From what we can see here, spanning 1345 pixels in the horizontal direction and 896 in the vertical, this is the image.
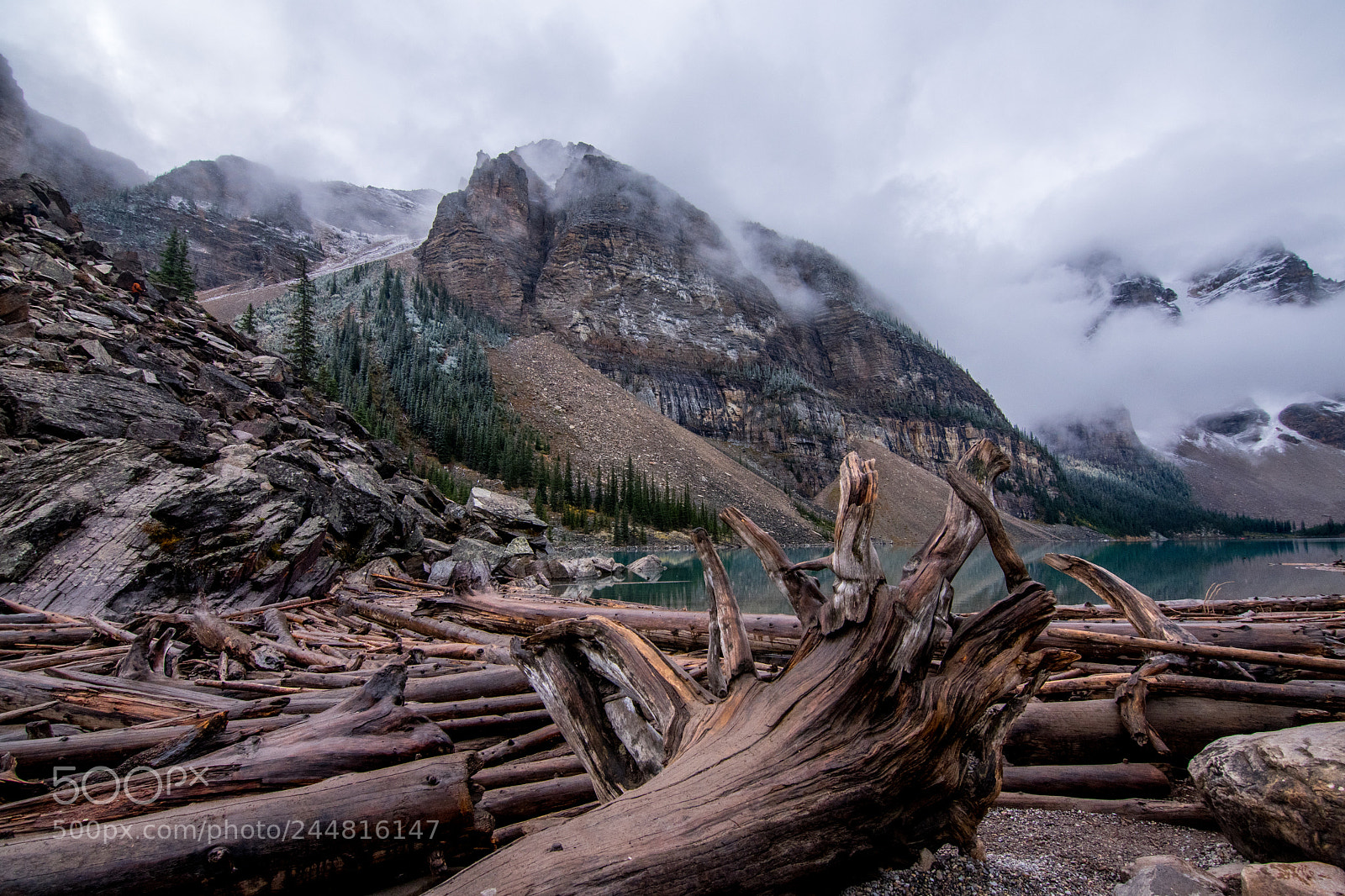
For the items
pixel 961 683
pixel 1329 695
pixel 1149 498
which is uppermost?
pixel 1149 498

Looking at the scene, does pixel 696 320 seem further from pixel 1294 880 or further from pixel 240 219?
pixel 1294 880

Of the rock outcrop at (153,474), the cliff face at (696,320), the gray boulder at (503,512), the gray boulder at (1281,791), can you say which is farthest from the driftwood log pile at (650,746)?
the cliff face at (696,320)

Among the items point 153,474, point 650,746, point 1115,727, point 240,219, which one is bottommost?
point 1115,727

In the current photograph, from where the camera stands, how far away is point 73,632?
5043 millimetres

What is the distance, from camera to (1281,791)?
2.47 meters

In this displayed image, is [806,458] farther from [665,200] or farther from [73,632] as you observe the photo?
[73,632]

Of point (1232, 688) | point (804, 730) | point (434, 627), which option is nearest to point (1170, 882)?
point (804, 730)

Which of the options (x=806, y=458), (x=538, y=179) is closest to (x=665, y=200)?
(x=538, y=179)

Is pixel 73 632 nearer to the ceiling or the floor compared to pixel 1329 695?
nearer to the floor

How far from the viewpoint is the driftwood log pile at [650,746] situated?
181 centimetres

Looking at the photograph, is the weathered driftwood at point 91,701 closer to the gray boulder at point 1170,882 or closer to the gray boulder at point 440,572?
the gray boulder at point 1170,882

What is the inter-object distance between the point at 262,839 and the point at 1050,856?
3331 millimetres

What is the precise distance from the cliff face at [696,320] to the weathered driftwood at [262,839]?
113 metres

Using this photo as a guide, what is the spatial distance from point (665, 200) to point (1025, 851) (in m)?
171
